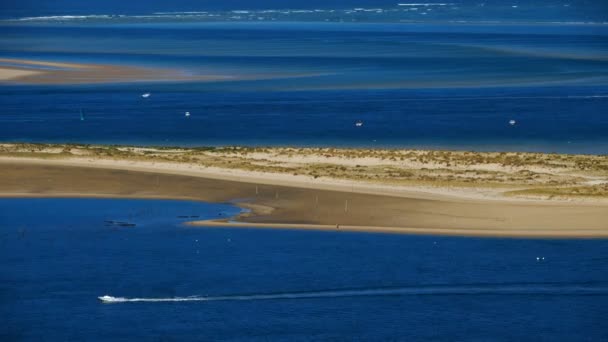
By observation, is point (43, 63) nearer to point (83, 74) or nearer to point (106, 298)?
point (83, 74)

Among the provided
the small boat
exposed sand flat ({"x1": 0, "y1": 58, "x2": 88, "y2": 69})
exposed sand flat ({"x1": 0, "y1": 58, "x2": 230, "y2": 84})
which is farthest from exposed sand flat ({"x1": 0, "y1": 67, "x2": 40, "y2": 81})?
the small boat

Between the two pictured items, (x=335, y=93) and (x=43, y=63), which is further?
(x=43, y=63)

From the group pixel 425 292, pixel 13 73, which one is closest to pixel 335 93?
pixel 13 73

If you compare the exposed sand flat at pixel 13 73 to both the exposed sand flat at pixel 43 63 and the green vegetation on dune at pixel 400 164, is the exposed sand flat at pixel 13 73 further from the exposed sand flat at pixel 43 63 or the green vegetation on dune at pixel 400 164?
the green vegetation on dune at pixel 400 164

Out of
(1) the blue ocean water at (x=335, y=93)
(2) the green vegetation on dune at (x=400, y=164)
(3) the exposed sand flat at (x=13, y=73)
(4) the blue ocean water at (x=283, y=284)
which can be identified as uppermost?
(2) the green vegetation on dune at (x=400, y=164)

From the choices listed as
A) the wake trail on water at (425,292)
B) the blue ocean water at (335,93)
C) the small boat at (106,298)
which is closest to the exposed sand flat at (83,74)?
the blue ocean water at (335,93)
